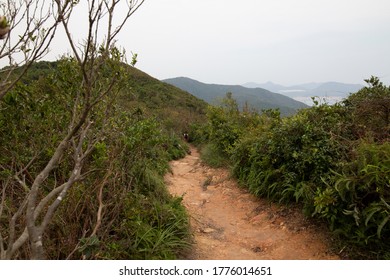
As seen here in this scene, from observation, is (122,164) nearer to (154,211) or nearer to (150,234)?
(154,211)

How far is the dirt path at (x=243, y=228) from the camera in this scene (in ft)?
12.1

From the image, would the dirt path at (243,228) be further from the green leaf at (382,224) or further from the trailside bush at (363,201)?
the green leaf at (382,224)

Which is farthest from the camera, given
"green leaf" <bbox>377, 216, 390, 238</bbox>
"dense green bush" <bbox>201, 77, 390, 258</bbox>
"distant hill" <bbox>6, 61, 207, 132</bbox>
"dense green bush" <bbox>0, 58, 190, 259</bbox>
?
"distant hill" <bbox>6, 61, 207, 132</bbox>

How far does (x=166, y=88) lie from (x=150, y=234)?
2185 cm

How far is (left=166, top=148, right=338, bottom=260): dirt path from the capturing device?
3.70 m

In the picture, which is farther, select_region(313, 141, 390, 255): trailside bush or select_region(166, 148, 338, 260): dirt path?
select_region(166, 148, 338, 260): dirt path

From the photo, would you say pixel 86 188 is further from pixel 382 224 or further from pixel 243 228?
pixel 382 224

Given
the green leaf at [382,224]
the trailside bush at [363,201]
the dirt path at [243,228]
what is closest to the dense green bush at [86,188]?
the dirt path at [243,228]

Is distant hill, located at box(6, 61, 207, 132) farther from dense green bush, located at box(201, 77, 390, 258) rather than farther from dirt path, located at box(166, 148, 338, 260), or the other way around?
dense green bush, located at box(201, 77, 390, 258)

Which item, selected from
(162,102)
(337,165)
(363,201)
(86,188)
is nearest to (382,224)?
(363,201)

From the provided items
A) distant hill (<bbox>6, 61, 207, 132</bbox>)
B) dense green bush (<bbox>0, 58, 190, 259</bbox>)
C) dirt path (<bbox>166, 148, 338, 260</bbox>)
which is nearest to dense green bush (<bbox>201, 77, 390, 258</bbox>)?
dirt path (<bbox>166, 148, 338, 260</bbox>)

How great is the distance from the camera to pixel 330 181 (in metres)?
4.03

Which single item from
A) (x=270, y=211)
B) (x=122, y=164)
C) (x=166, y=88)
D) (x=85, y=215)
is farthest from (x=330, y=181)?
(x=166, y=88)

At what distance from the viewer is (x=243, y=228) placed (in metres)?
4.51
